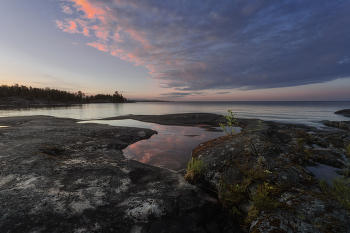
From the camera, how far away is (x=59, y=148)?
9.20 metres

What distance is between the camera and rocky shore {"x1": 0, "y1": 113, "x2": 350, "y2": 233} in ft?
11.0

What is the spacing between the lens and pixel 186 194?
496 centimetres

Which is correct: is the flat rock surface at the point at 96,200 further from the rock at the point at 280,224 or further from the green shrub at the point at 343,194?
the green shrub at the point at 343,194

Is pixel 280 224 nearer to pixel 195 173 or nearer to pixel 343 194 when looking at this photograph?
pixel 343 194

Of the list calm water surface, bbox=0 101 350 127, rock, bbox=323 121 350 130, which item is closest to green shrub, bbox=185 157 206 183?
rock, bbox=323 121 350 130

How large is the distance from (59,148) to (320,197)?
12.6 m

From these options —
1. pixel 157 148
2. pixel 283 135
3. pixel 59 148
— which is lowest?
pixel 157 148

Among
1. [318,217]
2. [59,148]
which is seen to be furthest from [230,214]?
[59,148]

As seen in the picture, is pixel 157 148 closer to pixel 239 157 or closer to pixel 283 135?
pixel 239 157

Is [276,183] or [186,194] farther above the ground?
[276,183]

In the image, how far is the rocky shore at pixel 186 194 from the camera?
11.0 feet

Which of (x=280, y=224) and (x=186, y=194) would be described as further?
(x=186, y=194)

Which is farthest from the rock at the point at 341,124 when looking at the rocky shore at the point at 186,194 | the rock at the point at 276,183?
the rocky shore at the point at 186,194

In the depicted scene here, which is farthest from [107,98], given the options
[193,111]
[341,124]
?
[341,124]
